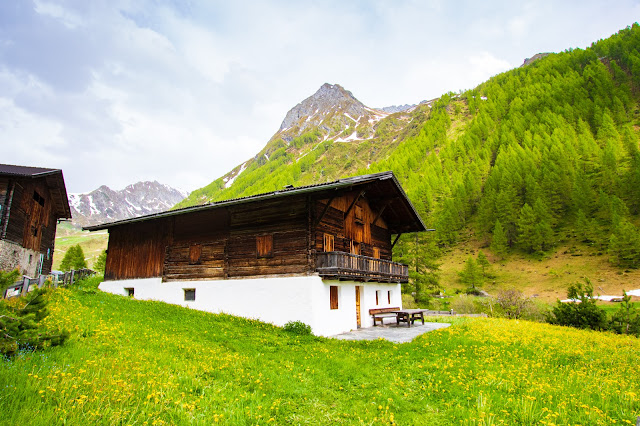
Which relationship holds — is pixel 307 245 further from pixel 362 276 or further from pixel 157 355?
pixel 157 355

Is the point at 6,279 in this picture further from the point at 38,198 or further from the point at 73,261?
the point at 73,261

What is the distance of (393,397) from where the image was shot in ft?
23.8

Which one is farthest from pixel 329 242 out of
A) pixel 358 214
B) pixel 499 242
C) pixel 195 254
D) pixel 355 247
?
pixel 499 242

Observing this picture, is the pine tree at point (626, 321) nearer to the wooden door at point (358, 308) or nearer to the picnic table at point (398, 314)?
the picnic table at point (398, 314)

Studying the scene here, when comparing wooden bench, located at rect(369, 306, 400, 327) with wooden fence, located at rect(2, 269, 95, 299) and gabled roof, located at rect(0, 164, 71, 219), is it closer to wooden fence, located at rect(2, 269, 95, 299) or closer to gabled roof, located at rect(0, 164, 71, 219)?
wooden fence, located at rect(2, 269, 95, 299)

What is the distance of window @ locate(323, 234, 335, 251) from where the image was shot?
18.2m

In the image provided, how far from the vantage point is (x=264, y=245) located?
18.2m

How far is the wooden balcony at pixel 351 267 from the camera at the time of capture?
16500mm

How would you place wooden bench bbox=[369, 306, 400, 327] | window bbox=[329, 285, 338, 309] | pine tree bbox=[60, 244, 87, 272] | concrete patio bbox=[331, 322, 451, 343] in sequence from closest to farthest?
concrete patio bbox=[331, 322, 451, 343] → window bbox=[329, 285, 338, 309] → wooden bench bbox=[369, 306, 400, 327] → pine tree bbox=[60, 244, 87, 272]

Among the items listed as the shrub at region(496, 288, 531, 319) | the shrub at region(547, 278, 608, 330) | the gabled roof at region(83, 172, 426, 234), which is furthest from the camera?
the shrub at region(496, 288, 531, 319)

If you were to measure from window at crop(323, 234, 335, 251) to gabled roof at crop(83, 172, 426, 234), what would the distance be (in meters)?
2.41

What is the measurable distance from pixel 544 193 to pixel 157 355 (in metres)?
79.9

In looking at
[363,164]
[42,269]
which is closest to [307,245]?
[42,269]

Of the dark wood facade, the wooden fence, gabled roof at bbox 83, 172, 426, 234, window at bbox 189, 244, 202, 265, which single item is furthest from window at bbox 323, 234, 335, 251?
the wooden fence
